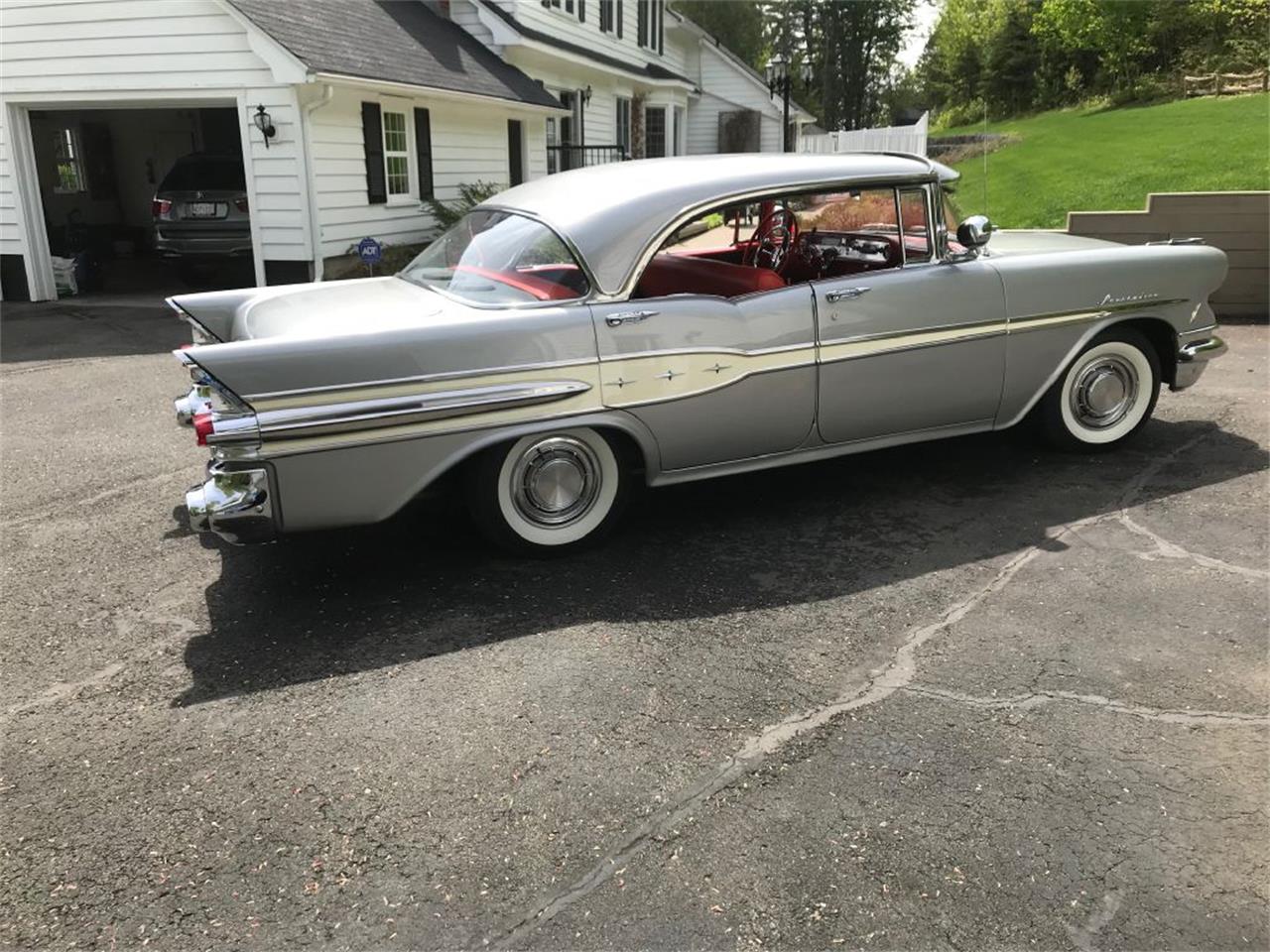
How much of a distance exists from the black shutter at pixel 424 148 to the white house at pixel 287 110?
29 millimetres

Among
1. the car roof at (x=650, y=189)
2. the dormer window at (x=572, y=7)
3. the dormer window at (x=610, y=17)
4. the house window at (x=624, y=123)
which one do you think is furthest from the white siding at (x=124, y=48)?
the house window at (x=624, y=123)

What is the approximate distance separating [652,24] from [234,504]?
84.3 ft

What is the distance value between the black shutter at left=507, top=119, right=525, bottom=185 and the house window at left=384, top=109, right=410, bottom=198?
3420 millimetres

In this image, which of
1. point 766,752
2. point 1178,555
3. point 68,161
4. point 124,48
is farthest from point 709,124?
point 766,752

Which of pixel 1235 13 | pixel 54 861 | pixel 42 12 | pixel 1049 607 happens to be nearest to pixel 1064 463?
pixel 1049 607

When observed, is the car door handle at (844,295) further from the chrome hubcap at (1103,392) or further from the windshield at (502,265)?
the chrome hubcap at (1103,392)

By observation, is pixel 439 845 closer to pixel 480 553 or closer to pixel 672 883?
pixel 672 883

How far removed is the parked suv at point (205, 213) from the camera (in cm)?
1280

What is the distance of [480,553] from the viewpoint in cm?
451

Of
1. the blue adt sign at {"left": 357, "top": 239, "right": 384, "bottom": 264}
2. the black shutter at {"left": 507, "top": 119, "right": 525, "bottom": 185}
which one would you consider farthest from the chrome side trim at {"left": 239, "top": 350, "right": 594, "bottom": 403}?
the black shutter at {"left": 507, "top": 119, "right": 525, "bottom": 185}

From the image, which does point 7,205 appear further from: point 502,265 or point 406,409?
point 406,409

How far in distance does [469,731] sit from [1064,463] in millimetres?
3954

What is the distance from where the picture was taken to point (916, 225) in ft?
16.3

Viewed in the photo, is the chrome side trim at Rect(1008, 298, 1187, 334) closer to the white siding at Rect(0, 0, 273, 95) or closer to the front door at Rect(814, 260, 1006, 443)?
the front door at Rect(814, 260, 1006, 443)
